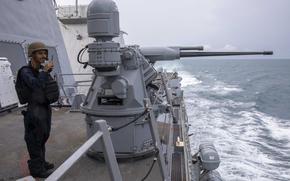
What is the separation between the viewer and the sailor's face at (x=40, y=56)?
10.8ft

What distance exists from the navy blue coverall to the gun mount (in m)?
0.79

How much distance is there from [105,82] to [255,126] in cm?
1405

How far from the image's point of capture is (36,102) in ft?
11.1

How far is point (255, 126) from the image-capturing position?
656 inches

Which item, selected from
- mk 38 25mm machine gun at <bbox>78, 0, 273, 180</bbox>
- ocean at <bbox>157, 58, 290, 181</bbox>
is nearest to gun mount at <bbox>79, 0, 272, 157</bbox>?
mk 38 25mm machine gun at <bbox>78, 0, 273, 180</bbox>

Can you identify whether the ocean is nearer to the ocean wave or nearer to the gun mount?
the ocean wave

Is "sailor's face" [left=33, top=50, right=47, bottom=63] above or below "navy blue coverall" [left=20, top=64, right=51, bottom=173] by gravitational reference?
above

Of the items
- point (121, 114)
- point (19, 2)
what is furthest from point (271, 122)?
point (121, 114)

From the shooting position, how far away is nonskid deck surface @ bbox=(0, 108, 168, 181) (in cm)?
394

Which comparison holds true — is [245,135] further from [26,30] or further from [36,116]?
[36,116]

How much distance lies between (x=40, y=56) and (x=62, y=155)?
6.11 ft

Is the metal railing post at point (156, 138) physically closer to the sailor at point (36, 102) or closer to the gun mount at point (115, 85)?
the gun mount at point (115, 85)

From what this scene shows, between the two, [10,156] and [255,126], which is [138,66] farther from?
[255,126]

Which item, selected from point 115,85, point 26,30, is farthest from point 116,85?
point 26,30
